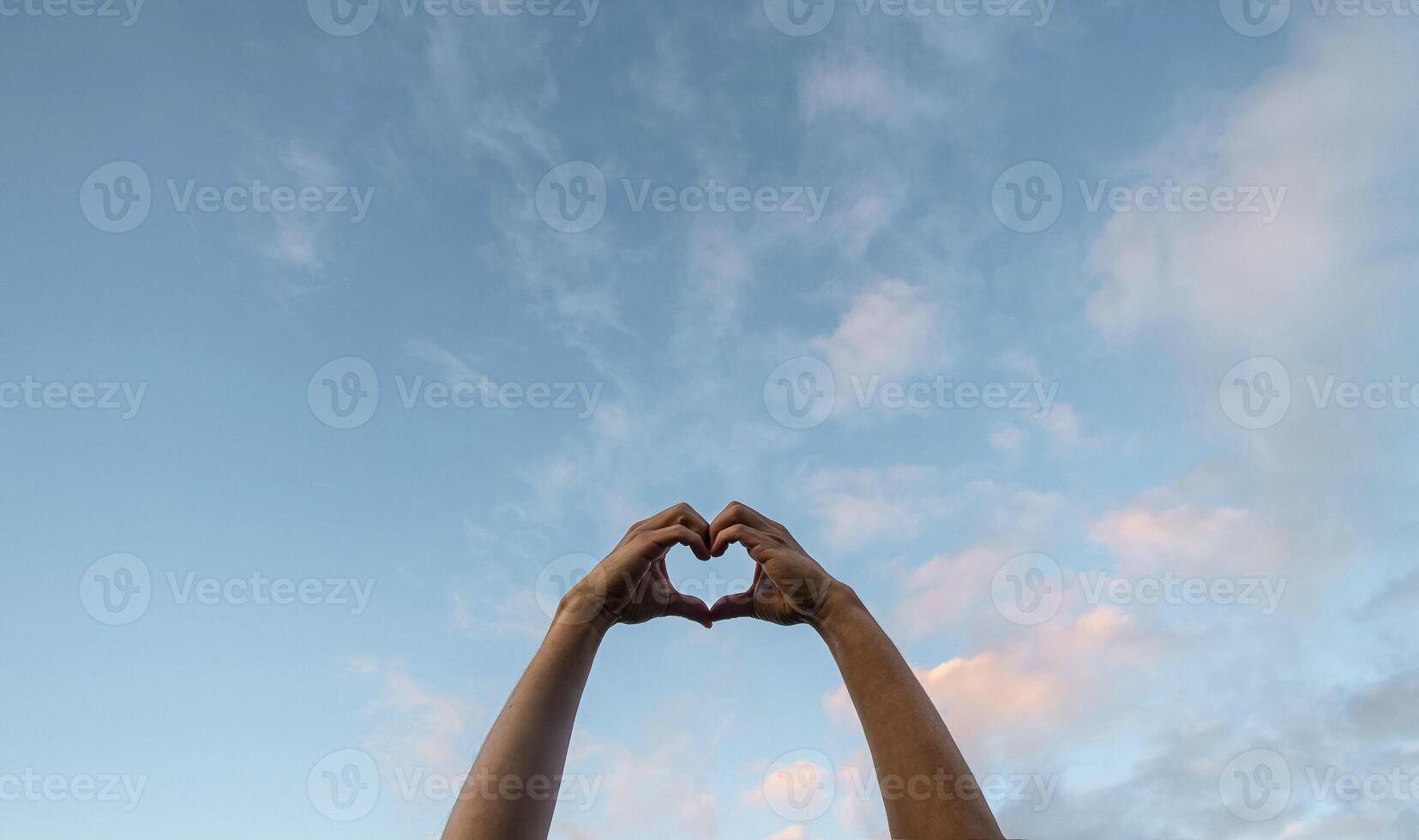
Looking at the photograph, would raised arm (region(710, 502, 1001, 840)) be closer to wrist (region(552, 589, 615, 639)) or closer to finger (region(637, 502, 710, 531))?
finger (region(637, 502, 710, 531))

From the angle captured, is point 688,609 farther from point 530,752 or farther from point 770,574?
point 530,752

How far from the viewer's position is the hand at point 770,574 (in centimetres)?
447

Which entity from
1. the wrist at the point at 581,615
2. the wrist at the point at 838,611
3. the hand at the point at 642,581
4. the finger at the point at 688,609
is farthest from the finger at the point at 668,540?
the wrist at the point at 838,611

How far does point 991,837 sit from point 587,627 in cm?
201

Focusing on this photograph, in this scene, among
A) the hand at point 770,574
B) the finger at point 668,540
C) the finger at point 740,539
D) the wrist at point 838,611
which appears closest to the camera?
the wrist at point 838,611

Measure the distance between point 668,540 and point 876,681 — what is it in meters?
1.44

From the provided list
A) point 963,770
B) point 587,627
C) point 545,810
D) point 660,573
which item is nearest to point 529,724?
point 545,810

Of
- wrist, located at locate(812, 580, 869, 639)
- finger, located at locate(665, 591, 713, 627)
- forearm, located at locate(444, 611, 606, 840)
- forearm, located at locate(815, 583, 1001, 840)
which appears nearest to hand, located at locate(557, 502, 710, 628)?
finger, located at locate(665, 591, 713, 627)

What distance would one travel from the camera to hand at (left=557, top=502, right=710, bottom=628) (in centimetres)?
437

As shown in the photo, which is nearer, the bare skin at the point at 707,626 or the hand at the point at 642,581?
the bare skin at the point at 707,626

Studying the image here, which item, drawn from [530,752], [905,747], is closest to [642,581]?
[530,752]

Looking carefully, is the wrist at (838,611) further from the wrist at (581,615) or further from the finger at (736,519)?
the wrist at (581,615)

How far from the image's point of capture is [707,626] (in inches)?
197

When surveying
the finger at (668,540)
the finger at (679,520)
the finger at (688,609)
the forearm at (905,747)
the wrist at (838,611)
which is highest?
the finger at (679,520)
